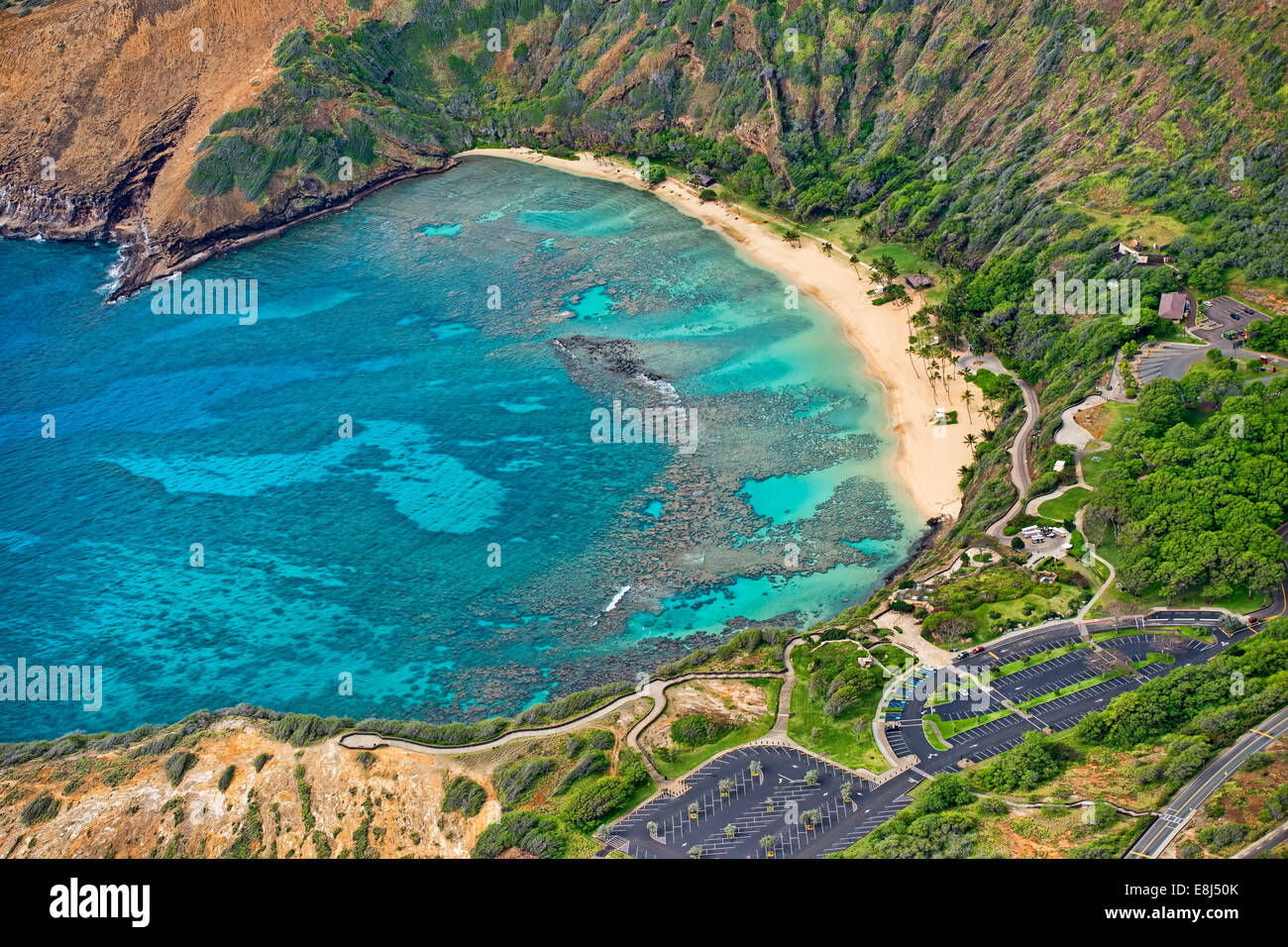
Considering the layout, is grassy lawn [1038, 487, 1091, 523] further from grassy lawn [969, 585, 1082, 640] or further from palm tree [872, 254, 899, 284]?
palm tree [872, 254, 899, 284]

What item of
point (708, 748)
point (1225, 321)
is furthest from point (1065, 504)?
point (708, 748)

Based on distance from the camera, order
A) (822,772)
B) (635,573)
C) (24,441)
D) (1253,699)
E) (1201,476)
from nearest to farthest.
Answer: (1253,699) < (822,772) < (1201,476) < (635,573) < (24,441)

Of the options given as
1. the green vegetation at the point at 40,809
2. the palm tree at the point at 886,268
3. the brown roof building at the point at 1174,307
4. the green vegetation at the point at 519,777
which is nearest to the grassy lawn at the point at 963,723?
the green vegetation at the point at 519,777

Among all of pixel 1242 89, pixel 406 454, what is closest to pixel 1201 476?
pixel 1242 89

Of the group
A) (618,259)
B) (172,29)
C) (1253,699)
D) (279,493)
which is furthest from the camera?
(172,29)

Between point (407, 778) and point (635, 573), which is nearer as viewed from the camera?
point (407, 778)

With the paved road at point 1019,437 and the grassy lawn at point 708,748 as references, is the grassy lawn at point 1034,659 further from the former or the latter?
the grassy lawn at point 708,748

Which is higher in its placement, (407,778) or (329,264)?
(329,264)

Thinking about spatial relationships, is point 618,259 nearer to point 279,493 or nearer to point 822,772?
point 279,493
